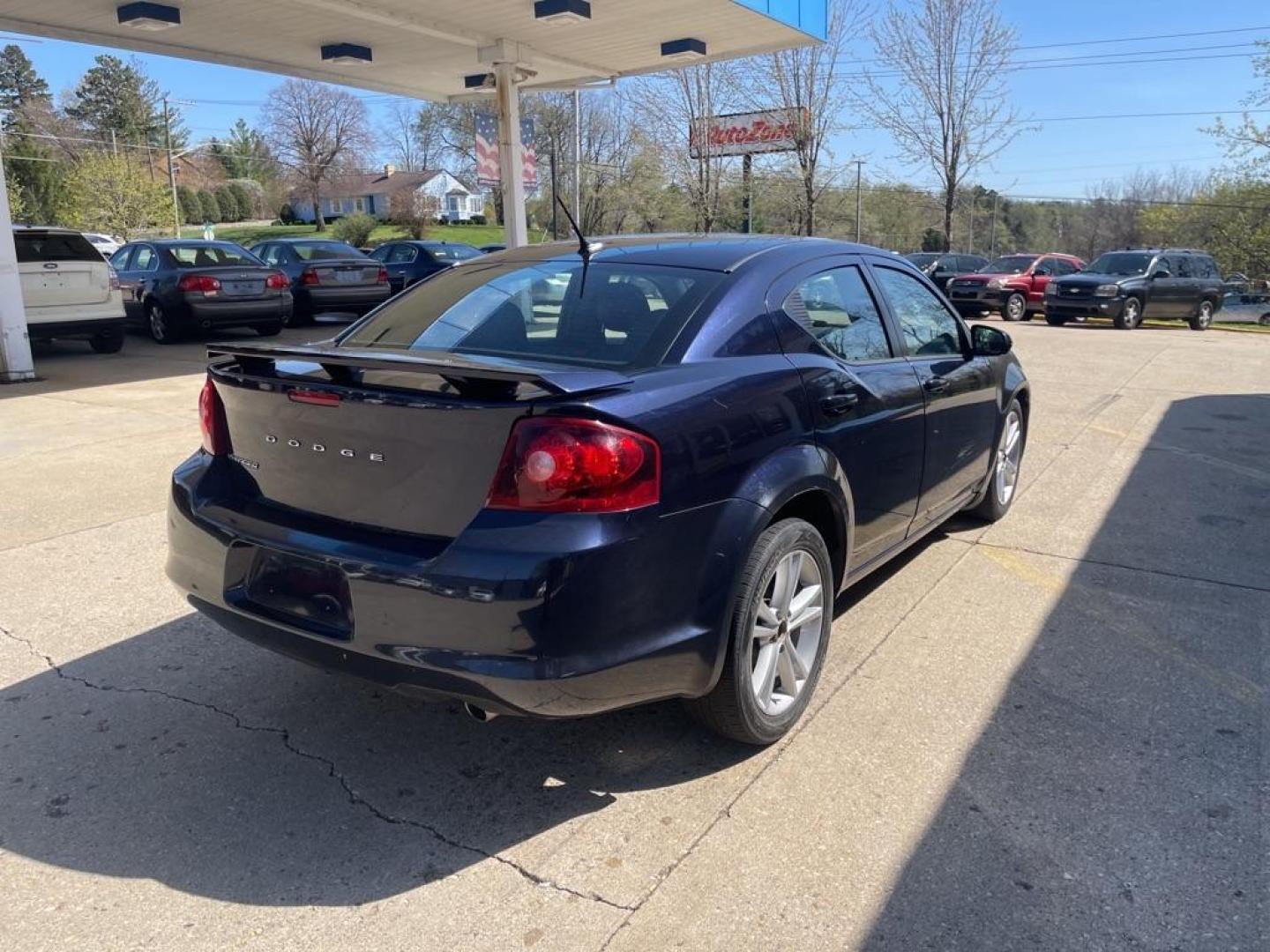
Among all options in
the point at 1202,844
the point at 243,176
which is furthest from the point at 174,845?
the point at 243,176

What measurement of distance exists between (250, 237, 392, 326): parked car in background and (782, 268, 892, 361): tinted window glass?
14305 millimetres

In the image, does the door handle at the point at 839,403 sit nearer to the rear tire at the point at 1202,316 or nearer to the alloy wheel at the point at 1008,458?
the alloy wheel at the point at 1008,458

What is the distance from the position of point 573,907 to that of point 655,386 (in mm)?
1447

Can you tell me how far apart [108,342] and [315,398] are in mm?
12606

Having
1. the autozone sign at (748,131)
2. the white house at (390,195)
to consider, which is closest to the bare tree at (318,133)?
the white house at (390,195)

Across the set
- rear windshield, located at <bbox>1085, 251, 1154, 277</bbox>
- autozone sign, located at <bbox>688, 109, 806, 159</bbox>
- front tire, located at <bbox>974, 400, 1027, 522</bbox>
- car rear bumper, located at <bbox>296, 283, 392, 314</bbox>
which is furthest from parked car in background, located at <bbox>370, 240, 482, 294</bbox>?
front tire, located at <bbox>974, 400, 1027, 522</bbox>

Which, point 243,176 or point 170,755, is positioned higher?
point 243,176

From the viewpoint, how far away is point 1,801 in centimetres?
296

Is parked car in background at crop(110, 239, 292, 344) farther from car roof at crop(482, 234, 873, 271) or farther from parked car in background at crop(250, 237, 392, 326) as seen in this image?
car roof at crop(482, 234, 873, 271)

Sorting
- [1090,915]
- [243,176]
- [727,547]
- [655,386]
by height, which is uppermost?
[243,176]

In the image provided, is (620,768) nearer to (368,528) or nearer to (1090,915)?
(368,528)

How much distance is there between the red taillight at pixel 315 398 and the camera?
9.41 feet

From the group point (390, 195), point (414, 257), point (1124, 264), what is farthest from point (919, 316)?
point (390, 195)

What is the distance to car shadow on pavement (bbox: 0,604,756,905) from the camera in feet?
8.82
